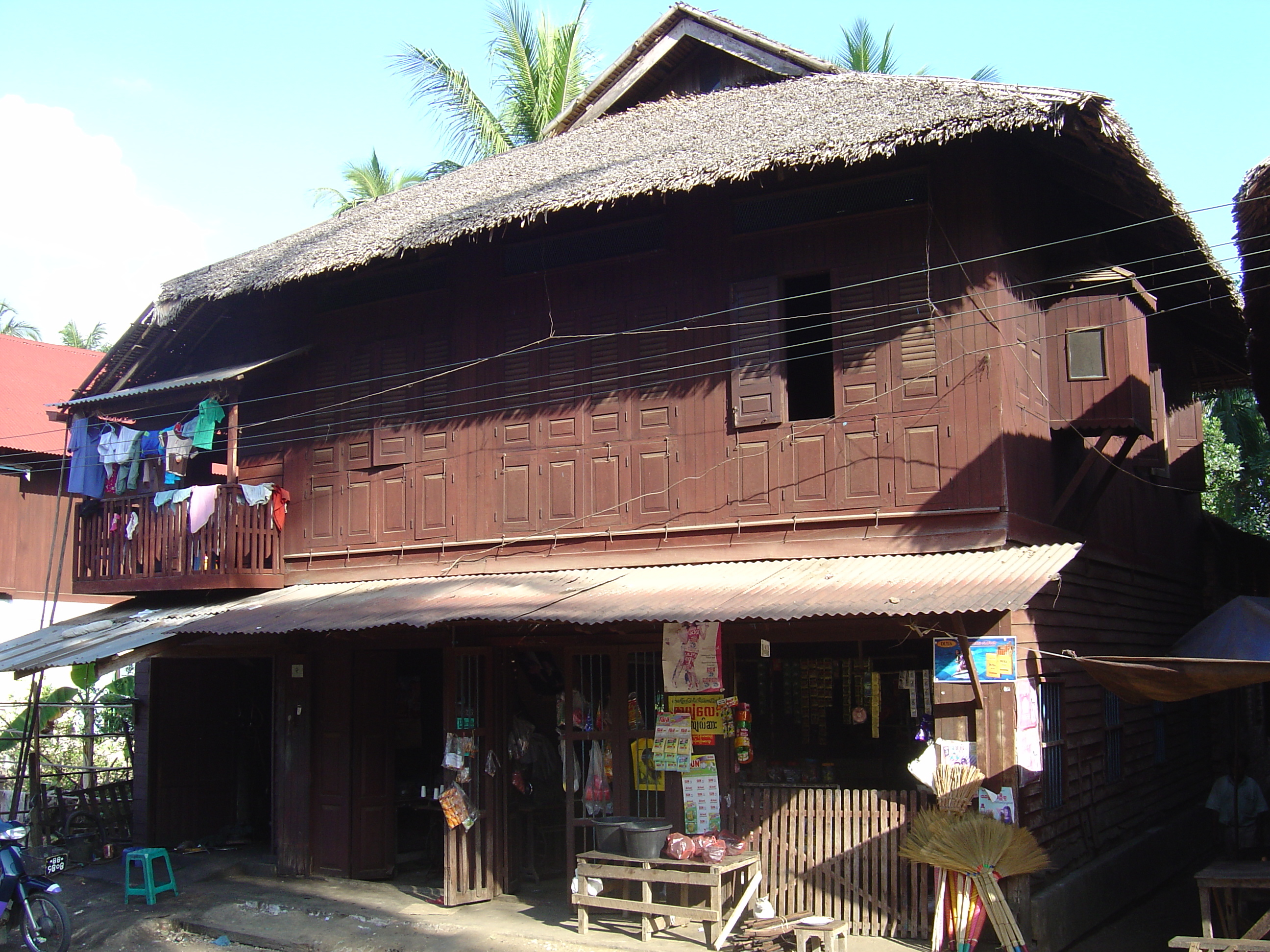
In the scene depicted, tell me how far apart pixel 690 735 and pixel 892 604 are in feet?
9.41

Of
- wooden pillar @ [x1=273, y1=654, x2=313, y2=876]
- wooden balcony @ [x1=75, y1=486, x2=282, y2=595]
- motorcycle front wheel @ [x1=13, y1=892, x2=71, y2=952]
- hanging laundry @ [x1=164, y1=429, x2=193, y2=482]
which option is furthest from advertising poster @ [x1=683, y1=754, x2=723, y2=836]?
hanging laundry @ [x1=164, y1=429, x2=193, y2=482]

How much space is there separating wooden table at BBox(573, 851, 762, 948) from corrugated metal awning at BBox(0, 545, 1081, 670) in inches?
82.0

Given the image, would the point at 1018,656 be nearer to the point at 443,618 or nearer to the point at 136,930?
the point at 443,618

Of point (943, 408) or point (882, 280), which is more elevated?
point (882, 280)

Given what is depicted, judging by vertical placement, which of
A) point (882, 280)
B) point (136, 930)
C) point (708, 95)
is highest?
point (708, 95)

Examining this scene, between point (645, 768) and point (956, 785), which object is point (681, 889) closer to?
point (645, 768)

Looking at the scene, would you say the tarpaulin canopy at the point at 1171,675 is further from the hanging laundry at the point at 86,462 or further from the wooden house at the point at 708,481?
the hanging laundry at the point at 86,462

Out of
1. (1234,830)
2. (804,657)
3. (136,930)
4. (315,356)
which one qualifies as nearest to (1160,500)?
(1234,830)

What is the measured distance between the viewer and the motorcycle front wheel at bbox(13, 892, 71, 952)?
8977 millimetres

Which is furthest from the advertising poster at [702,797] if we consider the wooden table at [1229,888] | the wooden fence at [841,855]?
the wooden table at [1229,888]

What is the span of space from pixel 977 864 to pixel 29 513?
1820cm

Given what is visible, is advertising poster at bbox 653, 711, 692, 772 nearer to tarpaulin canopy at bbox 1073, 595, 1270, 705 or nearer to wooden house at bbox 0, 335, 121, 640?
tarpaulin canopy at bbox 1073, 595, 1270, 705

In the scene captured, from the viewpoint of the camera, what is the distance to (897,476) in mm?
9453

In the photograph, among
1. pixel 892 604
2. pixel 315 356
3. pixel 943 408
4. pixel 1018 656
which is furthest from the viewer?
pixel 315 356
